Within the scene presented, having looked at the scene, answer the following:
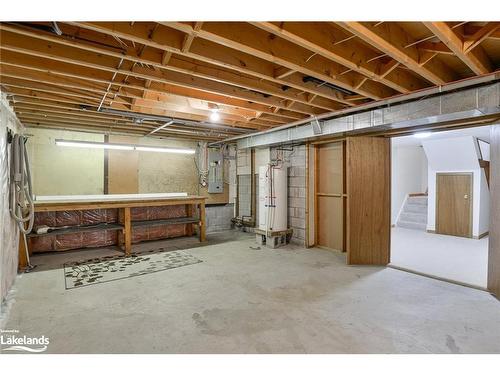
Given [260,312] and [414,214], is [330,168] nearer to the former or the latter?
[260,312]

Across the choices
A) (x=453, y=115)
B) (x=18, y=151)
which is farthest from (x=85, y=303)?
(x=453, y=115)

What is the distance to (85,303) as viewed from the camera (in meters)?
2.89

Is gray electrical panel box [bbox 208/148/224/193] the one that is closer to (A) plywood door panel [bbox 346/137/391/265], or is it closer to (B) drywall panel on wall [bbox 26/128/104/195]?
(B) drywall panel on wall [bbox 26/128/104/195]

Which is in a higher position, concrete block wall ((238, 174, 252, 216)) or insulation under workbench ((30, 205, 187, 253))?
concrete block wall ((238, 174, 252, 216))

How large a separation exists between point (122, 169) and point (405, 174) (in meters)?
8.45

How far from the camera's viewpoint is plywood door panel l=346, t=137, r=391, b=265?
413 cm

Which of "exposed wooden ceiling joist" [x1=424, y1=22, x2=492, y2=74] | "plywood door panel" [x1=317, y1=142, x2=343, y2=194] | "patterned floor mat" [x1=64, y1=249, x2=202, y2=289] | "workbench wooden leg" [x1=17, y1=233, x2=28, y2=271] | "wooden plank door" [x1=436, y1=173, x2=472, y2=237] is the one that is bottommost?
"patterned floor mat" [x1=64, y1=249, x2=202, y2=289]

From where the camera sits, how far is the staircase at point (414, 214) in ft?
24.3

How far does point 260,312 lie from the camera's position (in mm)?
2684

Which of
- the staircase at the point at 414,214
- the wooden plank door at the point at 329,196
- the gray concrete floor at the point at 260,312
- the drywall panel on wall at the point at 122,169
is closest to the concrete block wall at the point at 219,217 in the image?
the drywall panel on wall at the point at 122,169

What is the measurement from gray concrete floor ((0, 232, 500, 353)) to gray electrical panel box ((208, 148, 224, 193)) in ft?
11.3

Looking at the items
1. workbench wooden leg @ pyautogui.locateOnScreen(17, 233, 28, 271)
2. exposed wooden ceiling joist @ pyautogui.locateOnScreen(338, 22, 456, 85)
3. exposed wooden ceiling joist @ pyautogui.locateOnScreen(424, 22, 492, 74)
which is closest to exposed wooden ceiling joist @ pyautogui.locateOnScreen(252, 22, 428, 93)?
exposed wooden ceiling joist @ pyautogui.locateOnScreen(338, 22, 456, 85)

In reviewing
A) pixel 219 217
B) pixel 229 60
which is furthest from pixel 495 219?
pixel 219 217
